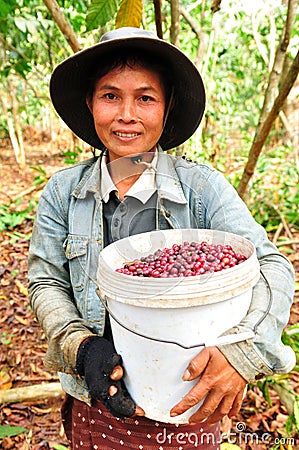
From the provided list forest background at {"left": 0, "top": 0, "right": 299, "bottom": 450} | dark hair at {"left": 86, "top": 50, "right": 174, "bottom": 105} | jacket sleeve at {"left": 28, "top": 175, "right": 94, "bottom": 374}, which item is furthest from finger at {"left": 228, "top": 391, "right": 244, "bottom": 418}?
forest background at {"left": 0, "top": 0, "right": 299, "bottom": 450}

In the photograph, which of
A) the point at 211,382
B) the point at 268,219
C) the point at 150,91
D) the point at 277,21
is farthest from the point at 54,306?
the point at 277,21

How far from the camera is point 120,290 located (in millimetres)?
856

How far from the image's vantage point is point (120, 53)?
1.08 meters

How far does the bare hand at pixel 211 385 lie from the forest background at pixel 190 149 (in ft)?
3.02

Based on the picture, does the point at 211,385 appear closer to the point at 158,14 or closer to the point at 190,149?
the point at 158,14

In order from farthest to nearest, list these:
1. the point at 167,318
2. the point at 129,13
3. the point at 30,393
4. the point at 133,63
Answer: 1. the point at 30,393
2. the point at 129,13
3. the point at 133,63
4. the point at 167,318

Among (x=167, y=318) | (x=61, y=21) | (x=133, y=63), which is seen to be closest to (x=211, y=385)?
(x=167, y=318)

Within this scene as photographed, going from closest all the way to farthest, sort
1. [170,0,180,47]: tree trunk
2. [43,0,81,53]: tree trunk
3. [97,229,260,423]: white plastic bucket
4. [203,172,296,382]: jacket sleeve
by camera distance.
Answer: [97,229,260,423]: white plastic bucket < [203,172,296,382]: jacket sleeve < [43,0,81,53]: tree trunk < [170,0,180,47]: tree trunk

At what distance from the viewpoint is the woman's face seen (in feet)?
3.50

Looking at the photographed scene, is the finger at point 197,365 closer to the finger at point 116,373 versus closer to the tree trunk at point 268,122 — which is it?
the finger at point 116,373

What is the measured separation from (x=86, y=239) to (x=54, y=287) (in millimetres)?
137

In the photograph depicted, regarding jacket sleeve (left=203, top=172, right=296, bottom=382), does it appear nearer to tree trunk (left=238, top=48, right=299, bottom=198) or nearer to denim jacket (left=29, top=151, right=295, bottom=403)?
denim jacket (left=29, top=151, right=295, bottom=403)

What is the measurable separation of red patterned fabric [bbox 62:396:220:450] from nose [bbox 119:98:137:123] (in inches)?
26.6

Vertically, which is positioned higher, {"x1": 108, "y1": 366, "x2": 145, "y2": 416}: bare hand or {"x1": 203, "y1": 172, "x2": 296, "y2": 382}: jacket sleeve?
{"x1": 203, "y1": 172, "x2": 296, "y2": 382}: jacket sleeve
